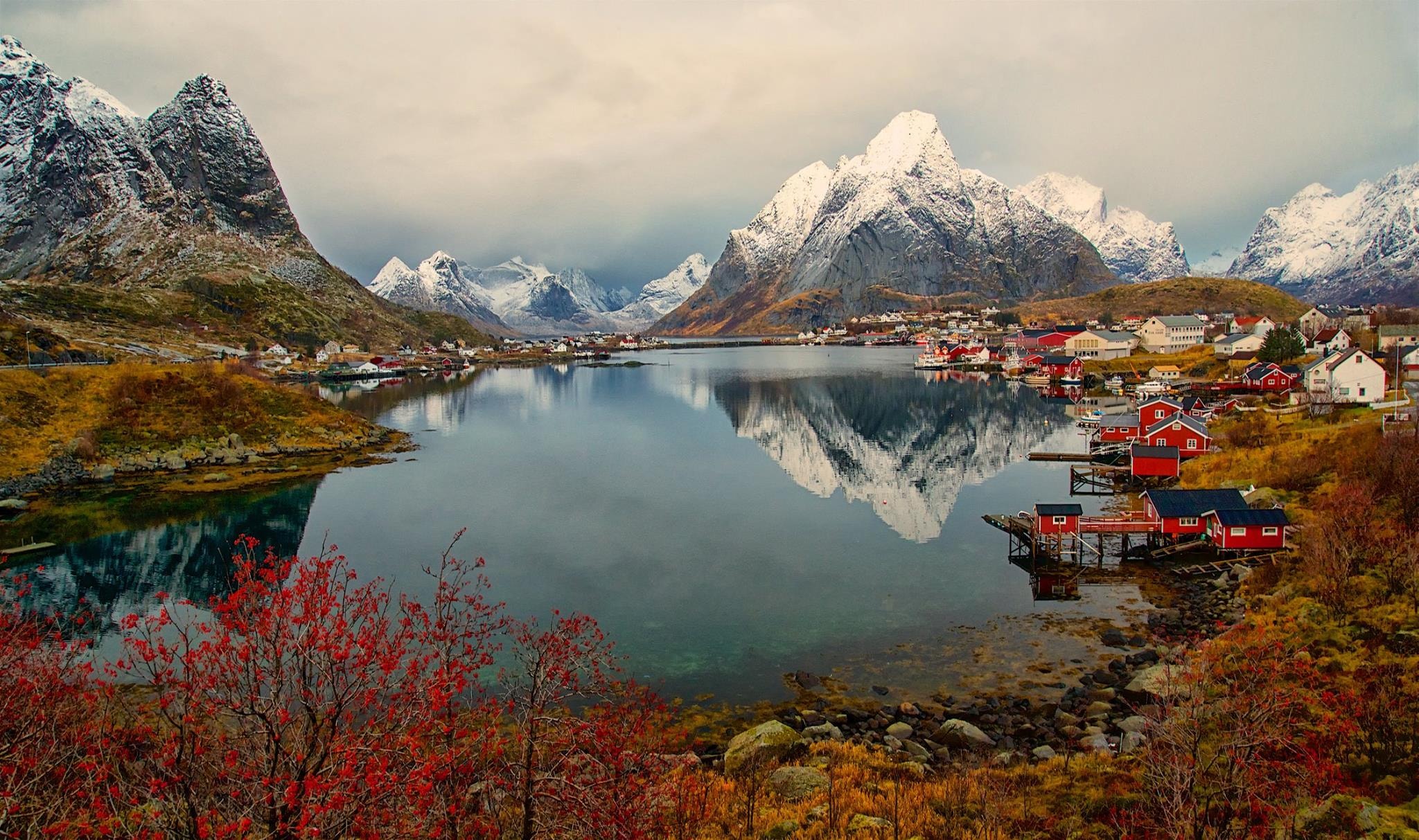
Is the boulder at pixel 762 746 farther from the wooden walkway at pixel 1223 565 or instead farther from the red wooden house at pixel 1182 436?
the red wooden house at pixel 1182 436

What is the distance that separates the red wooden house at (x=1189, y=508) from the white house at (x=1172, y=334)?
104996mm

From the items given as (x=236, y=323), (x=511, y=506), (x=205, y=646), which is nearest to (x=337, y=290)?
(x=236, y=323)

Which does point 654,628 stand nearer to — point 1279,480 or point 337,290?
point 1279,480

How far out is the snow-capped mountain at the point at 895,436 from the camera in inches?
2000

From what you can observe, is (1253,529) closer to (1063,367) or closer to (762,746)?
(762,746)

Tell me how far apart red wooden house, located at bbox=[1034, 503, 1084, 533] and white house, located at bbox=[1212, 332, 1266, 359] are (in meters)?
80.7

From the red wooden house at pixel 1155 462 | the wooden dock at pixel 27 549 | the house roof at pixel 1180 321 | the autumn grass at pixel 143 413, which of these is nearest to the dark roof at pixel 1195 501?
the red wooden house at pixel 1155 462

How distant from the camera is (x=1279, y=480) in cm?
4150

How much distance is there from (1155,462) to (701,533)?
3219 centimetres

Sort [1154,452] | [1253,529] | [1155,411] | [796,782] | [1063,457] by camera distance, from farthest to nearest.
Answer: [1155,411] < [1063,457] < [1154,452] < [1253,529] < [796,782]

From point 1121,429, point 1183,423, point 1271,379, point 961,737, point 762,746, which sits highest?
point 1271,379

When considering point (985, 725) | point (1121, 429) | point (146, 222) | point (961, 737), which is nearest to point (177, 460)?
point (961, 737)

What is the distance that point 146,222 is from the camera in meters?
175

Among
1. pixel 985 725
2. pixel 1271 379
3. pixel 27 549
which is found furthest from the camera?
pixel 1271 379
